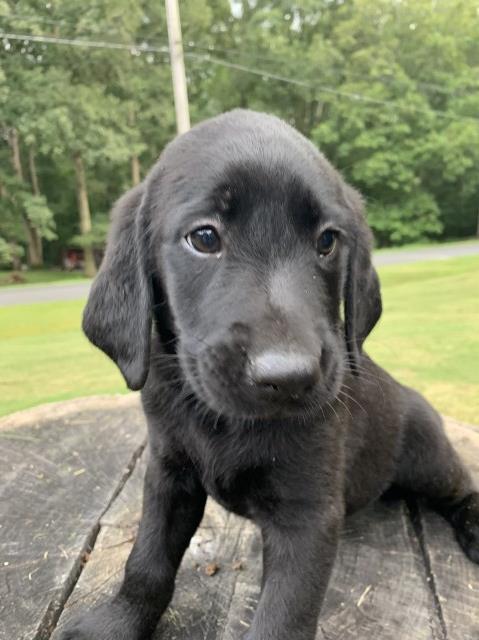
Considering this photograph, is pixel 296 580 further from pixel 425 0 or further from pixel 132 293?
pixel 425 0

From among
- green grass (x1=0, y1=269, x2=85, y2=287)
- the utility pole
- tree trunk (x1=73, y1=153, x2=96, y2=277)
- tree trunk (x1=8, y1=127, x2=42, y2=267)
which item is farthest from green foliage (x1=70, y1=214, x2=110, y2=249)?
the utility pole

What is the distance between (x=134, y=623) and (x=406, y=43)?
3741 centimetres

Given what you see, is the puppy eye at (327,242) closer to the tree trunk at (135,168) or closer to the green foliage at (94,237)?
the green foliage at (94,237)

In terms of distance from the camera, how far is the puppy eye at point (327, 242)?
1767mm

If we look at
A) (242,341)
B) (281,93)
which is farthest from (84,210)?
(242,341)

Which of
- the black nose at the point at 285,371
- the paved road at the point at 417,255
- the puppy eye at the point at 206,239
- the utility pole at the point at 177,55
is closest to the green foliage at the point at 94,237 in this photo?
the utility pole at the point at 177,55

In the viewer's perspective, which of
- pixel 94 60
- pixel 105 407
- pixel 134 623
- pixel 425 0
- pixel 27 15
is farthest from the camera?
pixel 425 0

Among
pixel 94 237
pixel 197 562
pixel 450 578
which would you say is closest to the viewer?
pixel 450 578

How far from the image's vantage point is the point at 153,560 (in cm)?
186

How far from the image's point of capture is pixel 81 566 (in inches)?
83.9

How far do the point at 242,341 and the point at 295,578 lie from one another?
69 cm

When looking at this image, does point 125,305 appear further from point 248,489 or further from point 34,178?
point 34,178

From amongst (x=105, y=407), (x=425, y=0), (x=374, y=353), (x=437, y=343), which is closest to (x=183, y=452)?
(x=105, y=407)

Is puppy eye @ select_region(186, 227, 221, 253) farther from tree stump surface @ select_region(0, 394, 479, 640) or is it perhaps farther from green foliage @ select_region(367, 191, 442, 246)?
green foliage @ select_region(367, 191, 442, 246)
